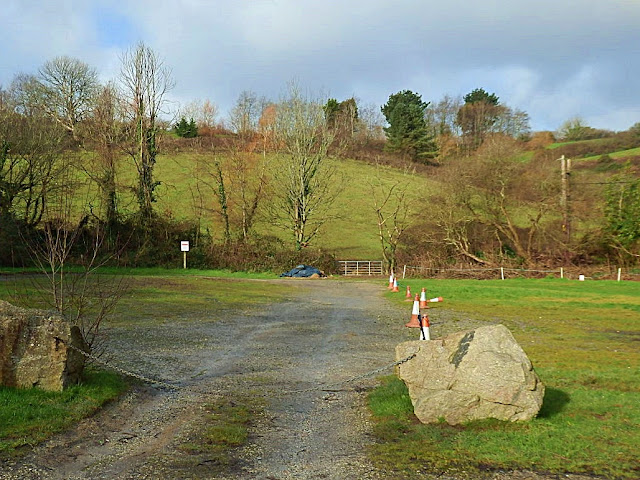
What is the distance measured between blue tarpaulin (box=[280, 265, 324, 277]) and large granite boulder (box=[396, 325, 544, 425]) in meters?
30.5

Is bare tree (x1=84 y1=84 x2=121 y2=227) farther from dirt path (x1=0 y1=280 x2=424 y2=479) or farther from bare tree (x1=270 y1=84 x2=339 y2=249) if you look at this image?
dirt path (x1=0 y1=280 x2=424 y2=479)

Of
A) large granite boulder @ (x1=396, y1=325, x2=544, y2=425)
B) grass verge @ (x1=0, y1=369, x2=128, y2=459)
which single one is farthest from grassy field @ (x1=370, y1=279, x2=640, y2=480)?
grass verge @ (x1=0, y1=369, x2=128, y2=459)

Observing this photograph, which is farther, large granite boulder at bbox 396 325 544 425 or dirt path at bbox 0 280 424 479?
large granite boulder at bbox 396 325 544 425

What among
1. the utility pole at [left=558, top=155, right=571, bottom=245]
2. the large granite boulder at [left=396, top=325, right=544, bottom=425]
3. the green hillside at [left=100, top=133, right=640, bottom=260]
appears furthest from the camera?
the green hillside at [left=100, top=133, right=640, bottom=260]

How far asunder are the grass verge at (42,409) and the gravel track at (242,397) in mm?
151

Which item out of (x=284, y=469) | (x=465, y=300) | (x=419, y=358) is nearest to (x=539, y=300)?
(x=465, y=300)

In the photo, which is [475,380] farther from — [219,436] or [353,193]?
Answer: [353,193]

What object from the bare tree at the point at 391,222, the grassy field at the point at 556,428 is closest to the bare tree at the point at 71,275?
the grassy field at the point at 556,428

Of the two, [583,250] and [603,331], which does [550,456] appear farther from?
[583,250]

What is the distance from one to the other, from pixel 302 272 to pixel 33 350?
30.4 meters

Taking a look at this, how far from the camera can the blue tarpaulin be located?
37.0 metres

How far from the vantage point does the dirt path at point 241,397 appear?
16.5 feet

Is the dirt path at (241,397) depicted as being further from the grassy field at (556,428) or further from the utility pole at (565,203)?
the utility pole at (565,203)

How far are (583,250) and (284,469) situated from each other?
3456cm
